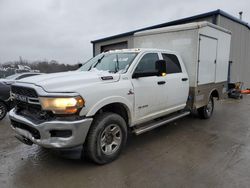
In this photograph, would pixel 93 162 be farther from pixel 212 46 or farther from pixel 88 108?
pixel 212 46

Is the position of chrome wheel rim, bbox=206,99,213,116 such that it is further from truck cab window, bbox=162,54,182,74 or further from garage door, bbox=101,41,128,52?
garage door, bbox=101,41,128,52

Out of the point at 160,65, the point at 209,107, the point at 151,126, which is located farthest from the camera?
the point at 209,107

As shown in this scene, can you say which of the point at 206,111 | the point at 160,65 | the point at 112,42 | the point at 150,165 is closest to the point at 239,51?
the point at 206,111

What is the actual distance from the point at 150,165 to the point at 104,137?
0.93m

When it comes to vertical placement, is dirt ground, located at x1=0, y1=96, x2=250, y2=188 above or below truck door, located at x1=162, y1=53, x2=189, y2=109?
below

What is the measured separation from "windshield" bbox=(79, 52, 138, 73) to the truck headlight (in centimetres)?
133

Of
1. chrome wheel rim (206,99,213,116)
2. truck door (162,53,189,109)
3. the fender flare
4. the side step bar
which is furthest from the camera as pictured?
chrome wheel rim (206,99,213,116)

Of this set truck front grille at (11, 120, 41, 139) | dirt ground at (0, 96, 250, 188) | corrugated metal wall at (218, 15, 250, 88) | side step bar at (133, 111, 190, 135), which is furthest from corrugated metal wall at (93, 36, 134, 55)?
truck front grille at (11, 120, 41, 139)

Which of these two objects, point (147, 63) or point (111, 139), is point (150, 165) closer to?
point (111, 139)

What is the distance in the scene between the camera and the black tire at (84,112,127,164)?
3211 millimetres

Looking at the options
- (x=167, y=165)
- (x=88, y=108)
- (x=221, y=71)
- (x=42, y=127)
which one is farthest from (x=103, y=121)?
(x=221, y=71)

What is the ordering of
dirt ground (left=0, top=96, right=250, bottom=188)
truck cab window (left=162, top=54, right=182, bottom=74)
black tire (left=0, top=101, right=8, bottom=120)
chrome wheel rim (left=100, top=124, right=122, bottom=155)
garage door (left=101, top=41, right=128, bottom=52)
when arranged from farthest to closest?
garage door (left=101, top=41, right=128, bottom=52)
black tire (left=0, top=101, right=8, bottom=120)
truck cab window (left=162, top=54, right=182, bottom=74)
chrome wheel rim (left=100, top=124, right=122, bottom=155)
dirt ground (left=0, top=96, right=250, bottom=188)

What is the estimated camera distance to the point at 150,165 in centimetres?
345

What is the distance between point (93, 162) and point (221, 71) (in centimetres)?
534
